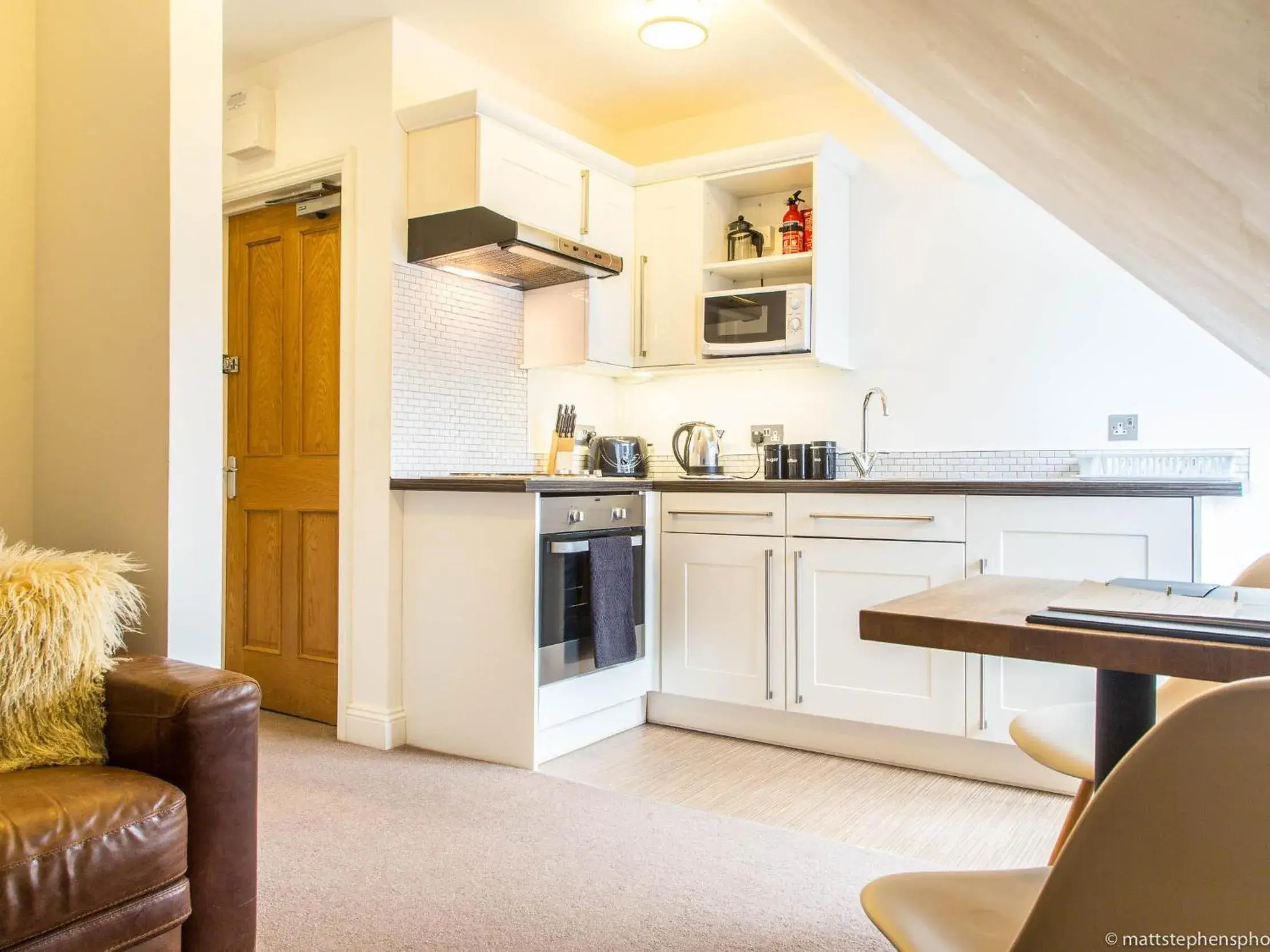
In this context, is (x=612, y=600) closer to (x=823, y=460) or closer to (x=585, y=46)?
(x=823, y=460)

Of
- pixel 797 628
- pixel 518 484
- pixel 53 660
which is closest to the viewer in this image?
pixel 53 660

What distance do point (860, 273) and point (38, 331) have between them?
295 cm

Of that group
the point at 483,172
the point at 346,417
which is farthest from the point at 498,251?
the point at 346,417

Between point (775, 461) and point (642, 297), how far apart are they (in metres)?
0.95

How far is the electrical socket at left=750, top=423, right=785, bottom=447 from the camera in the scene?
3.96 meters

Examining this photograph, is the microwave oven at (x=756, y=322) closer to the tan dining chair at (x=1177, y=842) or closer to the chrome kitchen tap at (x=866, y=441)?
the chrome kitchen tap at (x=866, y=441)

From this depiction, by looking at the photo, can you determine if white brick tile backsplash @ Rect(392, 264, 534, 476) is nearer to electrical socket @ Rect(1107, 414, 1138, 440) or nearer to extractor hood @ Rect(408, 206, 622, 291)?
extractor hood @ Rect(408, 206, 622, 291)

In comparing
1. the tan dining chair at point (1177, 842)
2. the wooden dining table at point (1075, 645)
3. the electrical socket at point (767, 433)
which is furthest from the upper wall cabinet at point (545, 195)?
the tan dining chair at point (1177, 842)

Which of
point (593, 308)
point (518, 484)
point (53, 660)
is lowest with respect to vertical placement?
point (53, 660)

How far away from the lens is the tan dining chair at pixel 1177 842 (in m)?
0.53

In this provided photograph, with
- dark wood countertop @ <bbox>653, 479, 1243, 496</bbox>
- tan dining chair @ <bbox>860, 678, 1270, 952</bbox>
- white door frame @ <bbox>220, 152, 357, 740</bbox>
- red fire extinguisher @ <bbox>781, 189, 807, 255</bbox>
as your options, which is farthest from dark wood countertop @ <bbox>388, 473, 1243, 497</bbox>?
tan dining chair @ <bbox>860, 678, 1270, 952</bbox>

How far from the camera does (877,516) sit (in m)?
3.02

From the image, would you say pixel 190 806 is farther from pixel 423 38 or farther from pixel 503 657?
pixel 423 38

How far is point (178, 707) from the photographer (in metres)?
1.54
